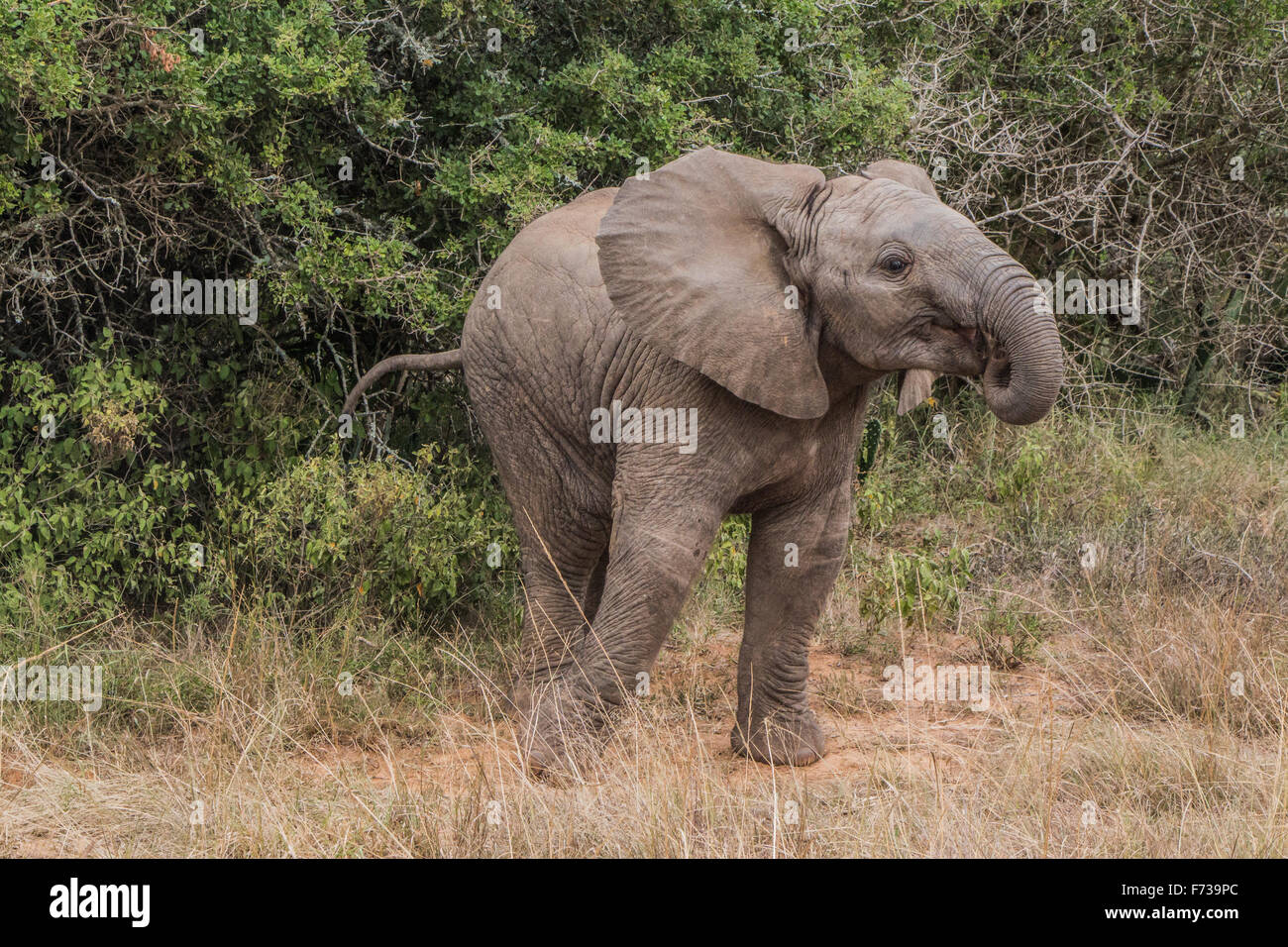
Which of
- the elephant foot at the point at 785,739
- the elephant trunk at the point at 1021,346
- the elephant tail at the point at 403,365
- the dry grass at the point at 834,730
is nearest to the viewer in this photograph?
the elephant trunk at the point at 1021,346

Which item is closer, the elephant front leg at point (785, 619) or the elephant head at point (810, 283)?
the elephant head at point (810, 283)

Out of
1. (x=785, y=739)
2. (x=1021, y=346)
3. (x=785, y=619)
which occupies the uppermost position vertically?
(x=1021, y=346)

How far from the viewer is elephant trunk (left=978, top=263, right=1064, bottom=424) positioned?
4.65 meters

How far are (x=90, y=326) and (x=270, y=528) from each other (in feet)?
6.00

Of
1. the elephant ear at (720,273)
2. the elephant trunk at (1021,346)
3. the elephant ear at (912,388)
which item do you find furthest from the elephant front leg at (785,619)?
the elephant trunk at (1021,346)

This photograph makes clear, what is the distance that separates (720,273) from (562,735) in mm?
1773

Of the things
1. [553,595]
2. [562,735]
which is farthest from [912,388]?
[562,735]

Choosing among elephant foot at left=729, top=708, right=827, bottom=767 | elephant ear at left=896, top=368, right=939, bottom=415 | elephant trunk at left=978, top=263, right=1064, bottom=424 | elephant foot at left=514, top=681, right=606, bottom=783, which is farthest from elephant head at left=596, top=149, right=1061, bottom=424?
elephant foot at left=729, top=708, right=827, bottom=767

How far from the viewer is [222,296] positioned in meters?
7.90

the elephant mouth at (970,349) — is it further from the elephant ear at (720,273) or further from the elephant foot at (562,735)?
the elephant foot at (562,735)

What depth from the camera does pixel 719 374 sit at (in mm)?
5301

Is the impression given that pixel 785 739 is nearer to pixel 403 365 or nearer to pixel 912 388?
pixel 912 388

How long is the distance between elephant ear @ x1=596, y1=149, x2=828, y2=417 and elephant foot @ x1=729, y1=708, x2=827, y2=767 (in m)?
1.47

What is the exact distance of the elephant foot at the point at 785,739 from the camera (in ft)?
20.1
